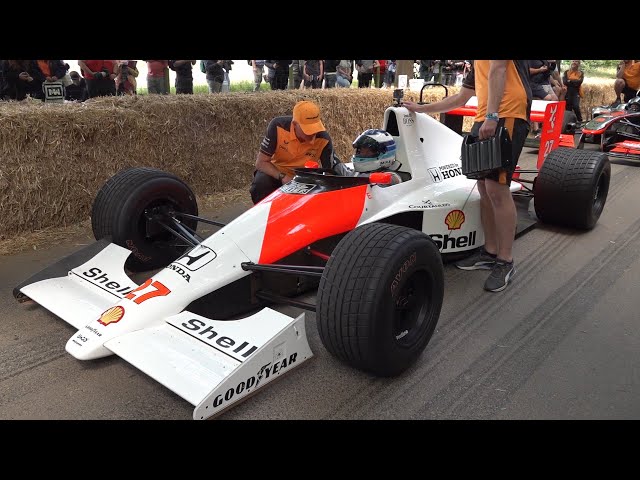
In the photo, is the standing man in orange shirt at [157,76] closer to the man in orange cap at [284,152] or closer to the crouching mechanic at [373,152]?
the man in orange cap at [284,152]

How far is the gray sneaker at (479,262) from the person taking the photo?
416 cm

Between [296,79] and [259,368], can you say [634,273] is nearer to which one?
[259,368]

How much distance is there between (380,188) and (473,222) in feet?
3.00

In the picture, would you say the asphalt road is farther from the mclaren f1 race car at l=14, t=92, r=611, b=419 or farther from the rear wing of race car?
the rear wing of race car

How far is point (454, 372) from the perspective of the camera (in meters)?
2.81

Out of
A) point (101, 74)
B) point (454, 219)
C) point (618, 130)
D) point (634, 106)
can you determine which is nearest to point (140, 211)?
point (454, 219)

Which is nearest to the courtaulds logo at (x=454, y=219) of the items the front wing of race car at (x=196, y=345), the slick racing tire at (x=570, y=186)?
the slick racing tire at (x=570, y=186)

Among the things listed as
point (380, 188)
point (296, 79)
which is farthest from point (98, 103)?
point (296, 79)

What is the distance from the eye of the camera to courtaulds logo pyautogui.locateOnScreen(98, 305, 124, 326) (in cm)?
268

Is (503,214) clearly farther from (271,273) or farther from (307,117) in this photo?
(271,273)

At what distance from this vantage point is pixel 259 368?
2.44 meters

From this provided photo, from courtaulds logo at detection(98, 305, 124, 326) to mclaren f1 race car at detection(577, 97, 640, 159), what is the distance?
8.03m

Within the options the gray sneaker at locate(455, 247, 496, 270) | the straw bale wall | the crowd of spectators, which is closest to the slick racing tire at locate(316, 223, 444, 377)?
the gray sneaker at locate(455, 247, 496, 270)
